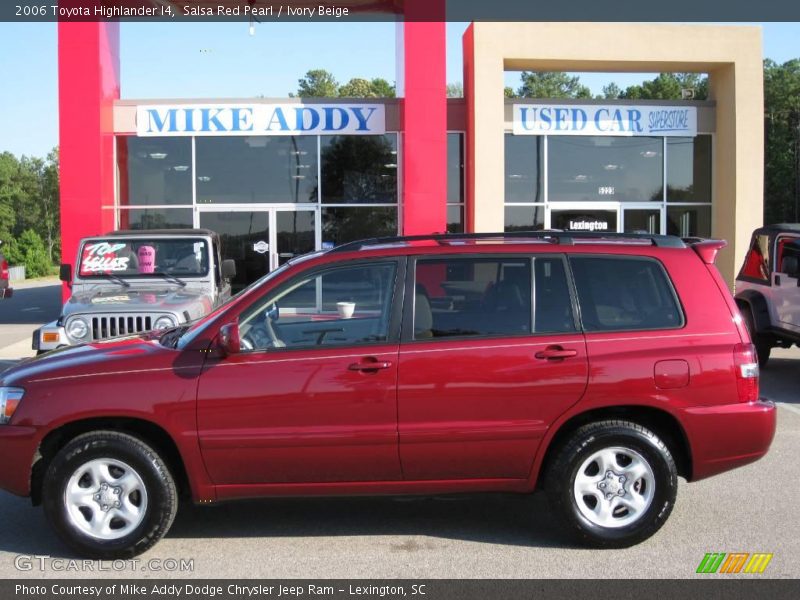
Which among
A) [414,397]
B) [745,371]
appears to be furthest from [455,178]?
[414,397]

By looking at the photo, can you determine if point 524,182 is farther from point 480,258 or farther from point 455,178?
point 480,258

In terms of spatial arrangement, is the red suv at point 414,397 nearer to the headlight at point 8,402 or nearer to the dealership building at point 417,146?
the headlight at point 8,402

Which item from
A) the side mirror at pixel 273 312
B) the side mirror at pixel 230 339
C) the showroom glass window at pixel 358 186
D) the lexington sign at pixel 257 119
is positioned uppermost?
the lexington sign at pixel 257 119

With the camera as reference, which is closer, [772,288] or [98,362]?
[98,362]

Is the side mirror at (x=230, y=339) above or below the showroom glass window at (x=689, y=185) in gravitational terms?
below

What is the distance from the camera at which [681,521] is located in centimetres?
551

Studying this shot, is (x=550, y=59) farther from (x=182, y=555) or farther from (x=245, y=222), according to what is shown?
(x=182, y=555)

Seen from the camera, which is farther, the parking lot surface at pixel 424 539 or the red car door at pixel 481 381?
the red car door at pixel 481 381

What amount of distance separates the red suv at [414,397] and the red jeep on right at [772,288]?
6.26 meters

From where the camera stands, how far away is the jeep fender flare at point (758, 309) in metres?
11.3

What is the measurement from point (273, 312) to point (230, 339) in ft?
1.20

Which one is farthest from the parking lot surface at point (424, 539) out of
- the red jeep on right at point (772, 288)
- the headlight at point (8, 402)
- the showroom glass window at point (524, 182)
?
the showroom glass window at point (524, 182)

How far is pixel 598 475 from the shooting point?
16.3 feet
